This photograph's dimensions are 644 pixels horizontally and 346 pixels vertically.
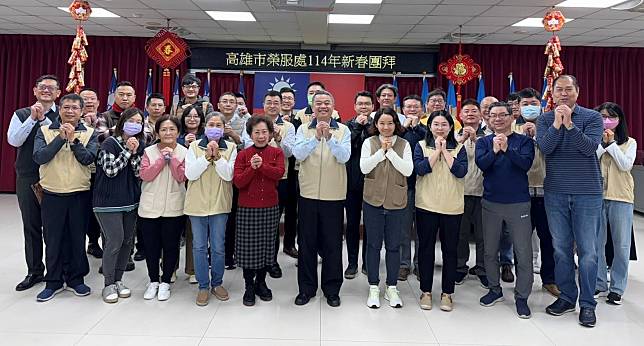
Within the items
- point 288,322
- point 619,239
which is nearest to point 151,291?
point 288,322

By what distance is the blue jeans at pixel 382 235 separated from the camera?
3.23 meters

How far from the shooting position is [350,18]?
7.14 metres

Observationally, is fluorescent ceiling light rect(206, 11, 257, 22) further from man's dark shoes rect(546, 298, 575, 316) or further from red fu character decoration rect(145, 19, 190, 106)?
man's dark shoes rect(546, 298, 575, 316)

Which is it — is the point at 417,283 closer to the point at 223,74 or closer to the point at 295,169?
the point at 295,169

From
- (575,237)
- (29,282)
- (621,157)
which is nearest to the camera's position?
(575,237)

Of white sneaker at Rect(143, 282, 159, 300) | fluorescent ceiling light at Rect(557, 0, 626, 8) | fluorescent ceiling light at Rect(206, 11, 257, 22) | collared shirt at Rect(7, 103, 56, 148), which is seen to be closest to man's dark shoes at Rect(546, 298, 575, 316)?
white sneaker at Rect(143, 282, 159, 300)

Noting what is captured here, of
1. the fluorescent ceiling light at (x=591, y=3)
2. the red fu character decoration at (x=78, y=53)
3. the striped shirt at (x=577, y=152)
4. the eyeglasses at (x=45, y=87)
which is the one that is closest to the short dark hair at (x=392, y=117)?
the striped shirt at (x=577, y=152)

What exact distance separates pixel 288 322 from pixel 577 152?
7.07 ft

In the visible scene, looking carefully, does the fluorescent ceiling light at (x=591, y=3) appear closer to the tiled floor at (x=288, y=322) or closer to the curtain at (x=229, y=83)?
the tiled floor at (x=288, y=322)

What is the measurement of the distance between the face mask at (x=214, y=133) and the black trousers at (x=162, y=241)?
0.63 meters

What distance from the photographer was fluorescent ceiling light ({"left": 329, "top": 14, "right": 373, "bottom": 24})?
22.9 ft

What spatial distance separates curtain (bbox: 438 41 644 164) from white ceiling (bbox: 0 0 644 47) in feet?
1.05

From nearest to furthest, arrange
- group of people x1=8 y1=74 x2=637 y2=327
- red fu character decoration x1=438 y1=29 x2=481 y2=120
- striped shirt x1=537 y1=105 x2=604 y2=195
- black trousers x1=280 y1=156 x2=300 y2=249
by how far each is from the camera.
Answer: striped shirt x1=537 y1=105 x2=604 y2=195 → group of people x1=8 y1=74 x2=637 y2=327 → black trousers x1=280 y1=156 x2=300 y2=249 → red fu character decoration x1=438 y1=29 x2=481 y2=120

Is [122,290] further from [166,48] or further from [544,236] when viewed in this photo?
[166,48]
